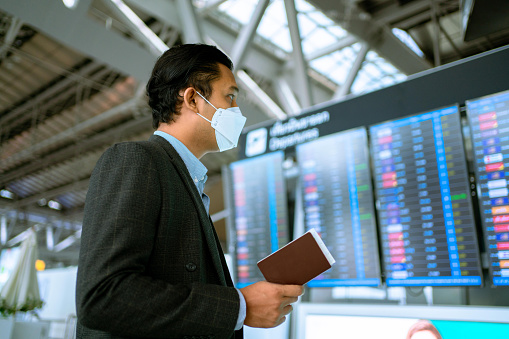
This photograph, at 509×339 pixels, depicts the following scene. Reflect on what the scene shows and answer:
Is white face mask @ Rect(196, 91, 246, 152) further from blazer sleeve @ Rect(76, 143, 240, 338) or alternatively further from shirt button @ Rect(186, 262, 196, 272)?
shirt button @ Rect(186, 262, 196, 272)

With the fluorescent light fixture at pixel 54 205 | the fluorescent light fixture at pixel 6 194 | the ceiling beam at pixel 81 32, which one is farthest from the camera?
the fluorescent light fixture at pixel 54 205

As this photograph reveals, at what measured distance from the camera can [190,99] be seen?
5.31 ft

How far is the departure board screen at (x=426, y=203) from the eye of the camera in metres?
2.64

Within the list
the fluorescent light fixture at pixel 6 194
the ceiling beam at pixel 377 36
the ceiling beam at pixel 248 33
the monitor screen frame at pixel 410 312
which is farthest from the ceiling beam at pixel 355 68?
the fluorescent light fixture at pixel 6 194

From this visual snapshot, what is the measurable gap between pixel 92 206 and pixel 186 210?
281mm

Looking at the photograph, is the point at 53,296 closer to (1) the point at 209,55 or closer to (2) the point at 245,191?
(2) the point at 245,191

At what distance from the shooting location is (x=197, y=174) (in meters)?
1.62

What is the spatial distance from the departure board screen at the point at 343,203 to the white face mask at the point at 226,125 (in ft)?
5.32

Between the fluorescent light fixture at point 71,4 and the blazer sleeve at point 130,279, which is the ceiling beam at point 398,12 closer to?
the fluorescent light fixture at point 71,4

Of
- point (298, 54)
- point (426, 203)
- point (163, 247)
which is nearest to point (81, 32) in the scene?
point (298, 54)

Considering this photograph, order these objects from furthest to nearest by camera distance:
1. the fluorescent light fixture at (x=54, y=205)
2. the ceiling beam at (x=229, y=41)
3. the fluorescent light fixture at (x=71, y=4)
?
1. the fluorescent light fixture at (x=54, y=205)
2. the ceiling beam at (x=229, y=41)
3. the fluorescent light fixture at (x=71, y=4)

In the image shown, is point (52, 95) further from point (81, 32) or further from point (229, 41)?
point (81, 32)

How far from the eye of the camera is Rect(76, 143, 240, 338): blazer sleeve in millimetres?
1096

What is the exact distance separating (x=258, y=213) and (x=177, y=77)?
2.41 meters
